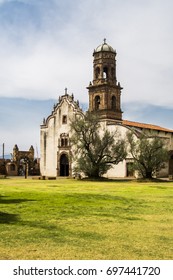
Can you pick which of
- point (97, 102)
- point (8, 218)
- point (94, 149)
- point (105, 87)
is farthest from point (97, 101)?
point (8, 218)

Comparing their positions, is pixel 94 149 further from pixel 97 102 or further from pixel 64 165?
pixel 64 165

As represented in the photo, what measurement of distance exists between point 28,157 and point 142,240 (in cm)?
6639

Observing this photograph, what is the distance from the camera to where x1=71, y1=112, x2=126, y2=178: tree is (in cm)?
5066

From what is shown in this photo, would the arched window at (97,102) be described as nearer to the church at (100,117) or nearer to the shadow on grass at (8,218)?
the church at (100,117)

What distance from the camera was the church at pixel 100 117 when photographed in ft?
204

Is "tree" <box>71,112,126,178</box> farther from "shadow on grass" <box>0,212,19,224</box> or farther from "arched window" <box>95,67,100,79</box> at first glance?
"shadow on grass" <box>0,212,19,224</box>

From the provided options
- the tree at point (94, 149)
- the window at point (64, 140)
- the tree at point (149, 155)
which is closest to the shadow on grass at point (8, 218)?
the tree at point (149, 155)

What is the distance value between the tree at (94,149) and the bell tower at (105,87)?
10581mm

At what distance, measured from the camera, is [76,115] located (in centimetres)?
6366

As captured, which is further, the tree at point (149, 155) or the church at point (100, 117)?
the church at point (100, 117)

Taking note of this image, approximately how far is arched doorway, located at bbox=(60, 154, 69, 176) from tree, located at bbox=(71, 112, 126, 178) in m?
14.3

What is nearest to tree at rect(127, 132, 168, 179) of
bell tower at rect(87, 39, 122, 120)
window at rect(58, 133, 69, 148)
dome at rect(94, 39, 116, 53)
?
bell tower at rect(87, 39, 122, 120)
